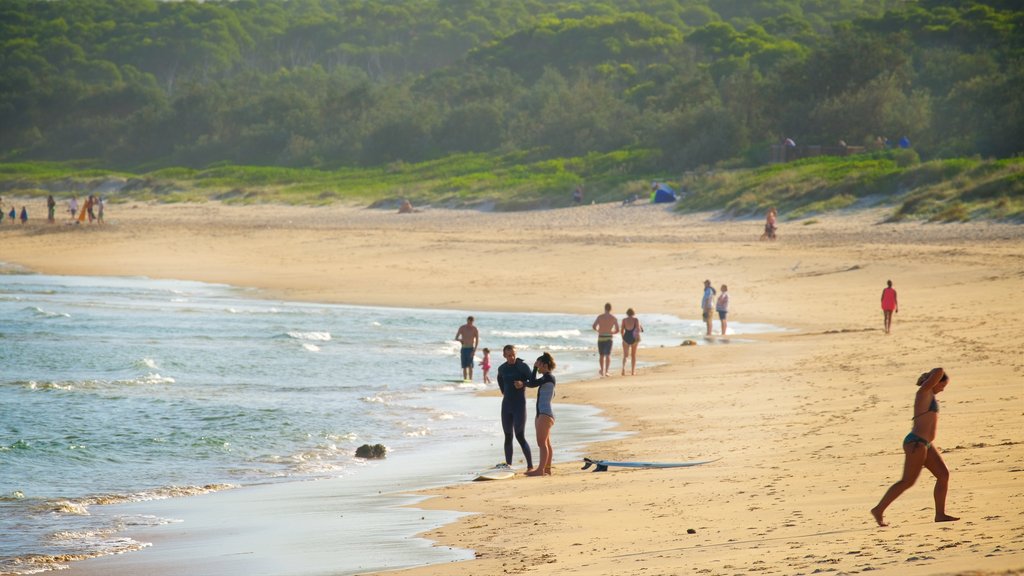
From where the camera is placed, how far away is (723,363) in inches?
757

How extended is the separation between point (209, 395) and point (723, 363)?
7475mm

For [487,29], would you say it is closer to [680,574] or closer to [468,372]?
[468,372]

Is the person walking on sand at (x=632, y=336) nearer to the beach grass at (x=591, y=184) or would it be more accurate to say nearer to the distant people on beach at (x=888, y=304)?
the distant people on beach at (x=888, y=304)

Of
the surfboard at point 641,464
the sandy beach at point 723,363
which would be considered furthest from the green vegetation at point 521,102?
the surfboard at point 641,464

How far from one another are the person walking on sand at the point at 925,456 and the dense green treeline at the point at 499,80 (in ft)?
126

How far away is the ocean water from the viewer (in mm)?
12000

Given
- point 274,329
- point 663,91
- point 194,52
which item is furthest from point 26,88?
point 274,329

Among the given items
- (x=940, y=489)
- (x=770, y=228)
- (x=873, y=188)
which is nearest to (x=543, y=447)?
(x=940, y=489)

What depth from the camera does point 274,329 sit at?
24766mm

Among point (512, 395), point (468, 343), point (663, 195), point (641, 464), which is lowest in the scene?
point (641, 464)

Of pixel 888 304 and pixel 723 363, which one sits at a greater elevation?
pixel 888 304

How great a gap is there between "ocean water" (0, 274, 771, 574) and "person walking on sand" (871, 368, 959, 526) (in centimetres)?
323

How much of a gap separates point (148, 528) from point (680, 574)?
4.88 metres

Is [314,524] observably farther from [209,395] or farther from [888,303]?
[888,303]
